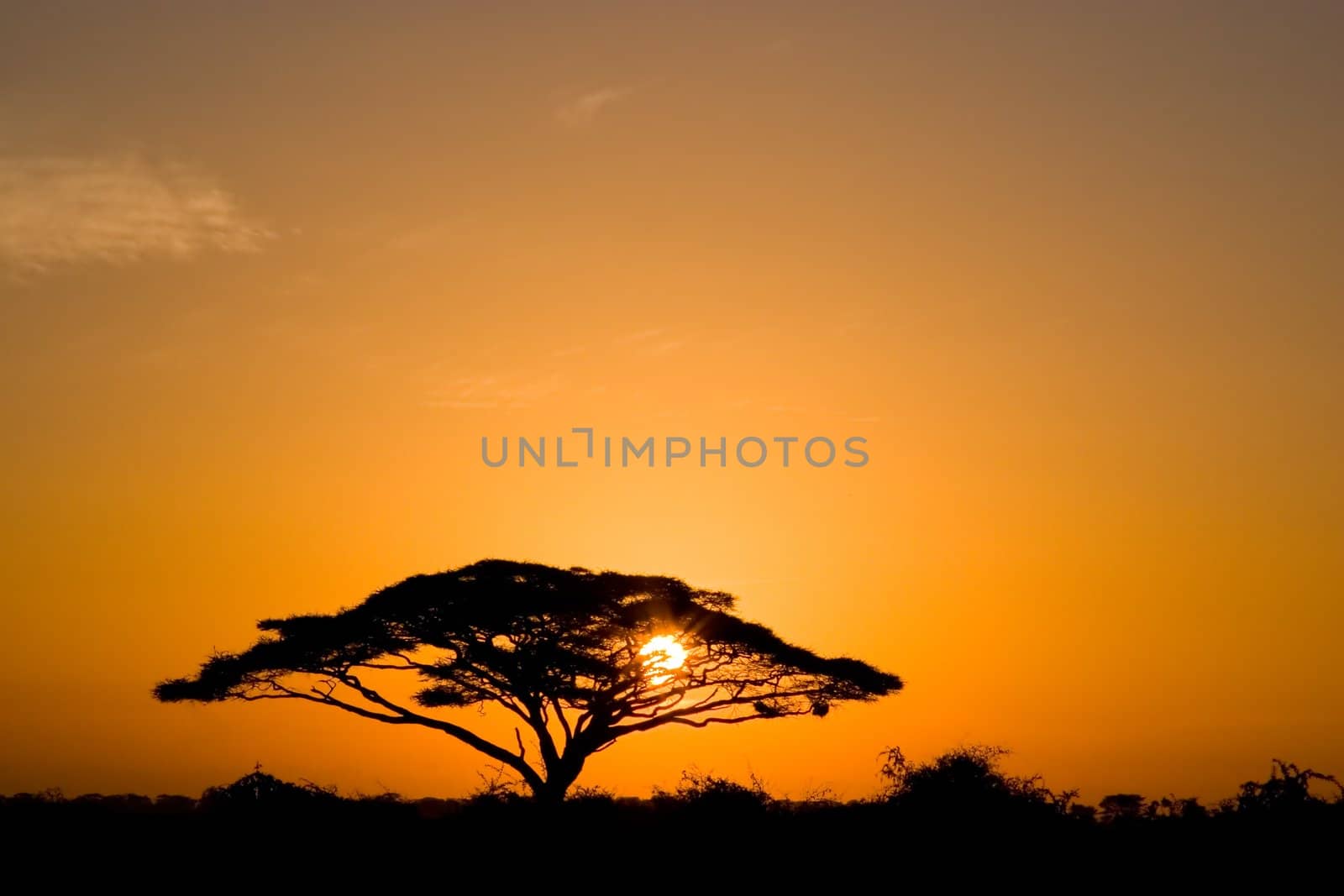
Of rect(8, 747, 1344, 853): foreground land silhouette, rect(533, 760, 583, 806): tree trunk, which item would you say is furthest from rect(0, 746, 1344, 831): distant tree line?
rect(533, 760, 583, 806): tree trunk

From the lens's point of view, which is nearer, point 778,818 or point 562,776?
point 778,818

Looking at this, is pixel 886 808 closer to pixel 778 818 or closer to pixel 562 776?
pixel 778 818

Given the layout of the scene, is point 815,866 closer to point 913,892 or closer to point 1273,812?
point 913,892

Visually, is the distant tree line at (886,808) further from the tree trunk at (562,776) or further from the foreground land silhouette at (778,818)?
the tree trunk at (562,776)

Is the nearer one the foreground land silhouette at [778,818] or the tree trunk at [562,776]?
the foreground land silhouette at [778,818]

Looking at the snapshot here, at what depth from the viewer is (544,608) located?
41.3 m

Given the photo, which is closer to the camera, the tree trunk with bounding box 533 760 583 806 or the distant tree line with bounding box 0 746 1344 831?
the distant tree line with bounding box 0 746 1344 831

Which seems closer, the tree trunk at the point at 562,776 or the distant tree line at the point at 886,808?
the distant tree line at the point at 886,808

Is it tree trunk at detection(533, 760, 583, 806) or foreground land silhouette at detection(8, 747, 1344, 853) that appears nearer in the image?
foreground land silhouette at detection(8, 747, 1344, 853)

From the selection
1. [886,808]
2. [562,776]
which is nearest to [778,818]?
[886,808]

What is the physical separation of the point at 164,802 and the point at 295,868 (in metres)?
32.9

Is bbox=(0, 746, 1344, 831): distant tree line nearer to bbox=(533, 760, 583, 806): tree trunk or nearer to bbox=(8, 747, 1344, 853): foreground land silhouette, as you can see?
bbox=(8, 747, 1344, 853): foreground land silhouette

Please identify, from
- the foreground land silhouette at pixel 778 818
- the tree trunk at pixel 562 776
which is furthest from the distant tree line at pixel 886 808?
the tree trunk at pixel 562 776

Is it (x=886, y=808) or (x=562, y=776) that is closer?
(x=886, y=808)
